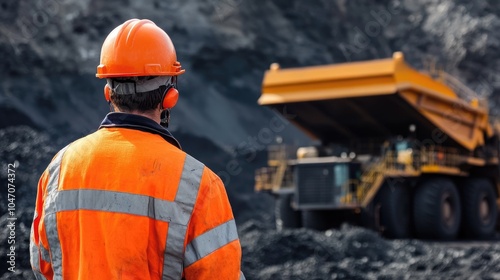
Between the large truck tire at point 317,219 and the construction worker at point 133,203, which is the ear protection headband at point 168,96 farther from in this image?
the large truck tire at point 317,219

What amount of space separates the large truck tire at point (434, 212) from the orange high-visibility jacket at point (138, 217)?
1098 centimetres

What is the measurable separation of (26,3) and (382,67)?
9.49 metres

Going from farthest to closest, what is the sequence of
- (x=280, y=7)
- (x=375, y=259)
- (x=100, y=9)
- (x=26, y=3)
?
(x=280, y=7) < (x=100, y=9) < (x=26, y=3) < (x=375, y=259)

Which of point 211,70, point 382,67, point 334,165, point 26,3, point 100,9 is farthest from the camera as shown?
point 211,70

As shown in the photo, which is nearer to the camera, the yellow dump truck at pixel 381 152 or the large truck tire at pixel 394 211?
the yellow dump truck at pixel 381 152

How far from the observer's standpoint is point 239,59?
73.3 feet

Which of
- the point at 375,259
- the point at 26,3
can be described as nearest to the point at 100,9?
the point at 26,3

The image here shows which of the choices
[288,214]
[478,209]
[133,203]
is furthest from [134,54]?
[478,209]

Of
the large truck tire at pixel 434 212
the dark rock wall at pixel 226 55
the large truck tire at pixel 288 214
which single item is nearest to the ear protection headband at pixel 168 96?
the dark rock wall at pixel 226 55

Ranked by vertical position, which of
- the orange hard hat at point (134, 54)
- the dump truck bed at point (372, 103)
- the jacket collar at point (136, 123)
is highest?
the dump truck bed at point (372, 103)

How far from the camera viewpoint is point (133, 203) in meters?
2.02

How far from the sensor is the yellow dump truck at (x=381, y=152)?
12.3 meters

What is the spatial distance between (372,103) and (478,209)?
9.11 feet

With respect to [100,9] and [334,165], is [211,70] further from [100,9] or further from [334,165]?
[334,165]
